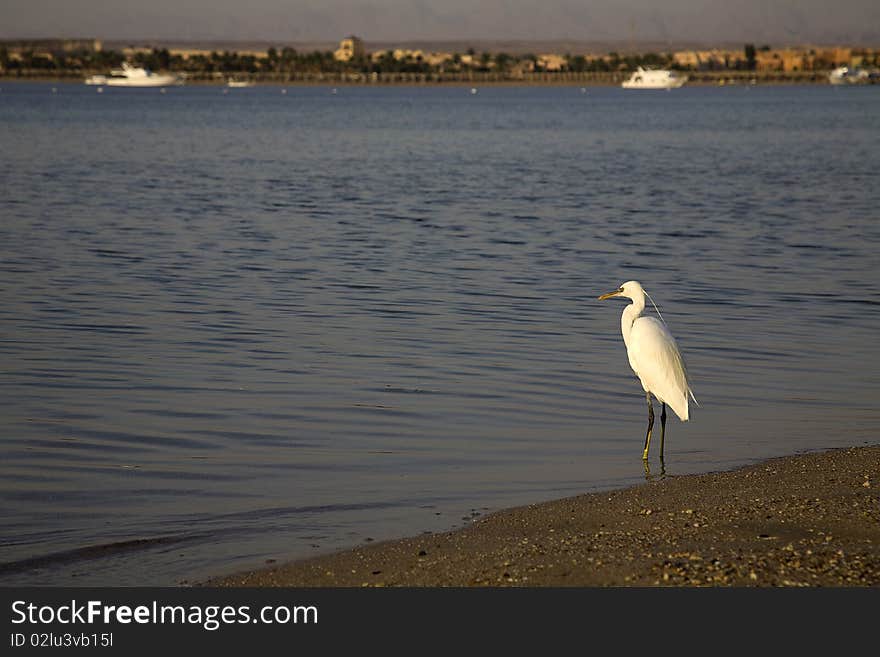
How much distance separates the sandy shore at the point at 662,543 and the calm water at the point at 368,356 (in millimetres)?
604

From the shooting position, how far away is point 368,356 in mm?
15227

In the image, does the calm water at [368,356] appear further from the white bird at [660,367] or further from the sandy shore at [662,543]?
the sandy shore at [662,543]

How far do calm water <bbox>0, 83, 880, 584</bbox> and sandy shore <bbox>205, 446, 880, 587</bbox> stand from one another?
60 cm

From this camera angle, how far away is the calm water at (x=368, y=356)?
9688mm

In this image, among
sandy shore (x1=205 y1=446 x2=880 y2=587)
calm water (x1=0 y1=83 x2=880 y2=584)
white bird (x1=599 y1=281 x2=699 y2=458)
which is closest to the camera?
sandy shore (x1=205 y1=446 x2=880 y2=587)

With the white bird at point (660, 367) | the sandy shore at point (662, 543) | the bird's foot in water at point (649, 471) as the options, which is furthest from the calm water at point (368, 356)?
the sandy shore at point (662, 543)

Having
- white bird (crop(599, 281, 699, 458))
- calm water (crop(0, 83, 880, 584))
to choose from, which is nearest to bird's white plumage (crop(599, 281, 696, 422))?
white bird (crop(599, 281, 699, 458))

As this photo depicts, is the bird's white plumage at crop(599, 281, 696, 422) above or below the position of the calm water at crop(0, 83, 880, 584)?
above

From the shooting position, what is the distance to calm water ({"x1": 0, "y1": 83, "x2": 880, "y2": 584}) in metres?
9.69

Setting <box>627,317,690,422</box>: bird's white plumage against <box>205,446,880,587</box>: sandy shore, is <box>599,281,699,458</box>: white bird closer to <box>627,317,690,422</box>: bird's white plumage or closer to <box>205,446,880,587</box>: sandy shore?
<box>627,317,690,422</box>: bird's white plumage

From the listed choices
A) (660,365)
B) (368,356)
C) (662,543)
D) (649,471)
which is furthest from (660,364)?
(368,356)

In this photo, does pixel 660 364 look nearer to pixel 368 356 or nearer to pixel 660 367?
pixel 660 367

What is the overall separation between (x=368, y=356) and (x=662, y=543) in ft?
25.1

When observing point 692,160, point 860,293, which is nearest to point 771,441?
point 860,293
